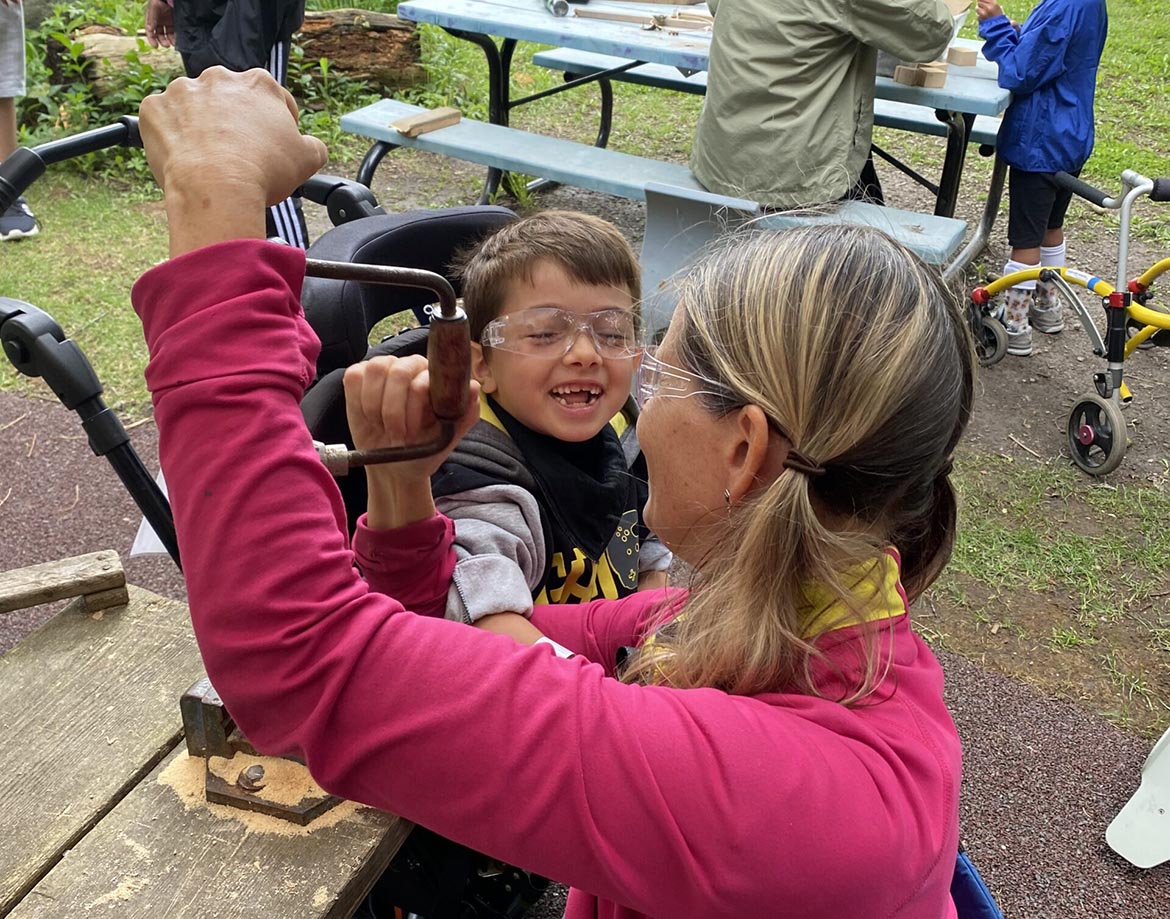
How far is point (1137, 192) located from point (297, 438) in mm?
4044

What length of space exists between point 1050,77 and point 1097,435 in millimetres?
1797

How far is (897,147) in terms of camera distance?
7.60 meters

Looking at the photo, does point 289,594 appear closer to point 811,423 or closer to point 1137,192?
point 811,423

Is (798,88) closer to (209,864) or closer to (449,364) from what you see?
(449,364)

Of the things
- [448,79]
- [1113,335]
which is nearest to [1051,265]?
[1113,335]

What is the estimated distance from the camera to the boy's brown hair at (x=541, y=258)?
1879 mm

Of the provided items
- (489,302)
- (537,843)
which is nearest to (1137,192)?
(489,302)

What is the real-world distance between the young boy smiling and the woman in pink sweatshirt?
0.76m

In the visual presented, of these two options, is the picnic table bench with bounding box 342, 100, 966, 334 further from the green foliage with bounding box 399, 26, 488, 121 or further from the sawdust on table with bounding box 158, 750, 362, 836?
the sawdust on table with bounding box 158, 750, 362, 836

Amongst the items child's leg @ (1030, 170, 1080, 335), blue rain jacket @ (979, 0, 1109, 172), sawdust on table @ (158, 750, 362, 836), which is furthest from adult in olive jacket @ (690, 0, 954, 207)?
sawdust on table @ (158, 750, 362, 836)

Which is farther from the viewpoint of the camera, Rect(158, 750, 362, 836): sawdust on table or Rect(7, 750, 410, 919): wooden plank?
Rect(158, 750, 362, 836): sawdust on table

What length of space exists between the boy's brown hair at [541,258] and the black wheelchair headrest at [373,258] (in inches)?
6.3

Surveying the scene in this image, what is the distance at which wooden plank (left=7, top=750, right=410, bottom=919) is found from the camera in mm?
1120

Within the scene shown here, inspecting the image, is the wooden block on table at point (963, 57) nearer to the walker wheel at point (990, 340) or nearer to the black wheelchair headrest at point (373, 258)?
the walker wheel at point (990, 340)
